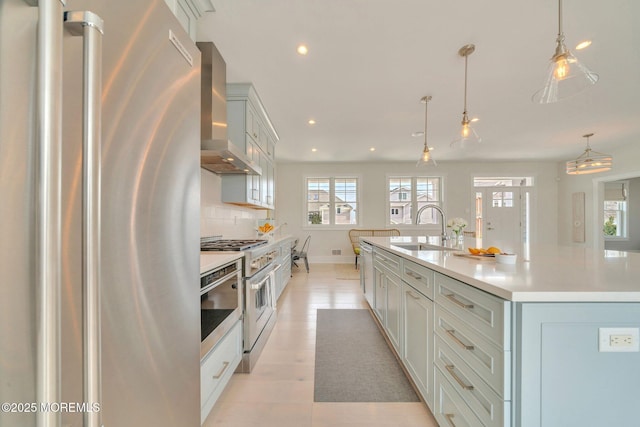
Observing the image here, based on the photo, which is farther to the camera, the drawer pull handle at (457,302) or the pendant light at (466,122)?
the pendant light at (466,122)

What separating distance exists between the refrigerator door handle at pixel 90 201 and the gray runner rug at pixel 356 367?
1474mm

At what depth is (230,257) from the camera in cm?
157

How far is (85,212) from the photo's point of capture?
43 centimetres

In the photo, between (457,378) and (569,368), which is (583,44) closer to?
(569,368)

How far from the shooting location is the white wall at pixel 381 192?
675cm

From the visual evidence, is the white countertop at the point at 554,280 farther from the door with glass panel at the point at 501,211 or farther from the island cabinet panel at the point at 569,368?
the door with glass panel at the point at 501,211

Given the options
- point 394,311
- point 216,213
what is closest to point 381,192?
point 216,213

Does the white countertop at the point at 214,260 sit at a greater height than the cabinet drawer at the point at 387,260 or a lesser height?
greater

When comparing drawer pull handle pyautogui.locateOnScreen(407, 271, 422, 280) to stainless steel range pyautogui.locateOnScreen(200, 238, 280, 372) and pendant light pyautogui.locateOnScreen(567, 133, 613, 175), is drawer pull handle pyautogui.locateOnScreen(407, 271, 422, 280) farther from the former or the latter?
pendant light pyautogui.locateOnScreen(567, 133, 613, 175)

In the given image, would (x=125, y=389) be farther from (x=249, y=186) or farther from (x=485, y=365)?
(x=249, y=186)

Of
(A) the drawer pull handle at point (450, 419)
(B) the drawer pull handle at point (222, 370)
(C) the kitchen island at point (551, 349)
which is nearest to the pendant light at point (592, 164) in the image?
(C) the kitchen island at point (551, 349)

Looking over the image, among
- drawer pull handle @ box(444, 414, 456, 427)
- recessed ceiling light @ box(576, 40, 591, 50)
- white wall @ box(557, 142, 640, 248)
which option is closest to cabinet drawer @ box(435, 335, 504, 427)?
drawer pull handle @ box(444, 414, 456, 427)

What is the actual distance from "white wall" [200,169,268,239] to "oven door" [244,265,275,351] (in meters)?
0.74

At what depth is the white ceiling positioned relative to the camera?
1.83 m
